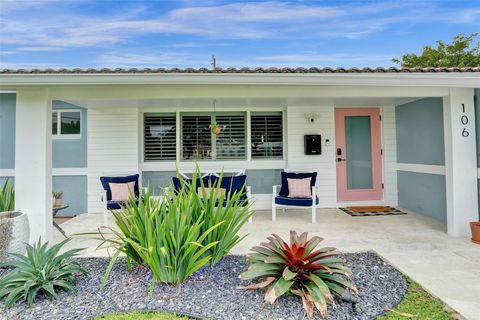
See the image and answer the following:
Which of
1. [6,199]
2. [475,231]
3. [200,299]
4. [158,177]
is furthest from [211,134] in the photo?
[475,231]

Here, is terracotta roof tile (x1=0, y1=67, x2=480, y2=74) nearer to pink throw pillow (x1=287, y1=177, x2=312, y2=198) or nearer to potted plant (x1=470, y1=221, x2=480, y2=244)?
potted plant (x1=470, y1=221, x2=480, y2=244)

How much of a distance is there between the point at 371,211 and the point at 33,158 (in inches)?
249

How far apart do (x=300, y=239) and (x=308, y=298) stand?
2.00 feet

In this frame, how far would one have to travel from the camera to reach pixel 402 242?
159 inches

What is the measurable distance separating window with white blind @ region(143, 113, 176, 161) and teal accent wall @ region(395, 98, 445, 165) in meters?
5.25

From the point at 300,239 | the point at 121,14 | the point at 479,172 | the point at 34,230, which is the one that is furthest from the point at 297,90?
the point at 121,14

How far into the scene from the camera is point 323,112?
6.61 meters

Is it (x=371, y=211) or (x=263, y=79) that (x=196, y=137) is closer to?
(x=263, y=79)

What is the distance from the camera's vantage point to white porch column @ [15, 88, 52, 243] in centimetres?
383

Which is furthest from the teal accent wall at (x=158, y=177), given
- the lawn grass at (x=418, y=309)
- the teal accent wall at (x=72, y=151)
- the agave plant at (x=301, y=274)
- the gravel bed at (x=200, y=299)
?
the lawn grass at (x=418, y=309)

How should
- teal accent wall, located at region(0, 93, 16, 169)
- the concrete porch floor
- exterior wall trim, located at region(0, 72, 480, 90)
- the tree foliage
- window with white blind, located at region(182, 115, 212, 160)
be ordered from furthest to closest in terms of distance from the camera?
the tree foliage → window with white blind, located at region(182, 115, 212, 160) → teal accent wall, located at region(0, 93, 16, 169) → exterior wall trim, located at region(0, 72, 480, 90) → the concrete porch floor

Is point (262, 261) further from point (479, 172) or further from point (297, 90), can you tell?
point (479, 172)

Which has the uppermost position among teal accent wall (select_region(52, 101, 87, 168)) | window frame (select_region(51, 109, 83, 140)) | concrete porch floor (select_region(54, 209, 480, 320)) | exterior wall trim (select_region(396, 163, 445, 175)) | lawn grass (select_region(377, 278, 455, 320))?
window frame (select_region(51, 109, 83, 140))

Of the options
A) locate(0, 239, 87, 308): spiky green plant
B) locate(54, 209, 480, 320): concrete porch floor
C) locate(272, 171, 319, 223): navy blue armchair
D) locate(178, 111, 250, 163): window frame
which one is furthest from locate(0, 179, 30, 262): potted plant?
locate(272, 171, 319, 223): navy blue armchair
